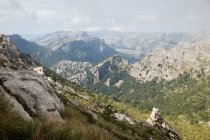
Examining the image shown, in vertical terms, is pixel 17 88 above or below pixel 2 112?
below

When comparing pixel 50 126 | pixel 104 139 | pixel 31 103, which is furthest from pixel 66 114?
pixel 50 126

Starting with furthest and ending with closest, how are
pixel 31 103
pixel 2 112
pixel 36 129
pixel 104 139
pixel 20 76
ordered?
pixel 20 76 < pixel 31 103 < pixel 104 139 < pixel 2 112 < pixel 36 129

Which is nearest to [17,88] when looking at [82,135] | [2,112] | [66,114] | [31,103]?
[31,103]

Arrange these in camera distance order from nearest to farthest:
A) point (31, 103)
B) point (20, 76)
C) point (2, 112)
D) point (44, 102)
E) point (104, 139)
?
point (2, 112)
point (104, 139)
point (31, 103)
point (44, 102)
point (20, 76)

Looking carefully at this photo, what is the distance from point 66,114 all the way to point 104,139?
11737mm

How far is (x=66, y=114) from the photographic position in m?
21.7

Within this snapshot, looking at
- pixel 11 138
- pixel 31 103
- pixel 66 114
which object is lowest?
pixel 66 114

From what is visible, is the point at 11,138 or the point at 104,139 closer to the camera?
the point at 11,138

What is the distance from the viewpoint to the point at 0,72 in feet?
68.4

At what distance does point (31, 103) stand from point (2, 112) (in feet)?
30.4

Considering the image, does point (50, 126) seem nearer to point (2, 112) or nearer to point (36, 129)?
point (36, 129)

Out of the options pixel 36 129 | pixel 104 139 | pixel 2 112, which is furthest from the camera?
pixel 104 139

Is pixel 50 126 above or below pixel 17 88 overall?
above

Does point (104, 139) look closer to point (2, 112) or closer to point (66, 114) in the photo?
point (2, 112)
